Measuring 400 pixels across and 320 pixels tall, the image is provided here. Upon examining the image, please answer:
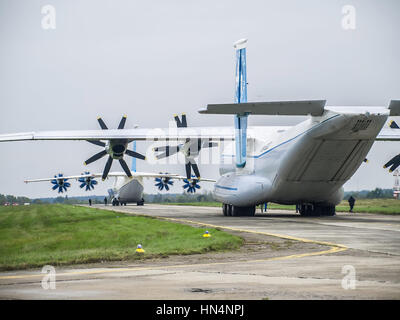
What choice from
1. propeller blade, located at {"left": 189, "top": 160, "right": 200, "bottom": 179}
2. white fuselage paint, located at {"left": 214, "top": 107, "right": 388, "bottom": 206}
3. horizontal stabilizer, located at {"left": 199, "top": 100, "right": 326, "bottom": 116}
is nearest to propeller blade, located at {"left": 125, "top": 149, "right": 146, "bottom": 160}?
propeller blade, located at {"left": 189, "top": 160, "right": 200, "bottom": 179}

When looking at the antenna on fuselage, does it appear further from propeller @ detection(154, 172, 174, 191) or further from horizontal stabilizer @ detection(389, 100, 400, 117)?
propeller @ detection(154, 172, 174, 191)

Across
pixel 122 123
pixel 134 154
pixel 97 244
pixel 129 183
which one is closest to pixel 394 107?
pixel 97 244

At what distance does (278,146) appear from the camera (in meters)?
35.0

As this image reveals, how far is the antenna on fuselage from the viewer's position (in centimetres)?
3856

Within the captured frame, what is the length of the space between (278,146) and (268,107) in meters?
6.84

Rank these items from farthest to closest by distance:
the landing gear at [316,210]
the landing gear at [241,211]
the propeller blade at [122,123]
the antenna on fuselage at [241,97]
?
the propeller blade at [122,123] < the landing gear at [316,210] < the landing gear at [241,211] < the antenna on fuselage at [241,97]

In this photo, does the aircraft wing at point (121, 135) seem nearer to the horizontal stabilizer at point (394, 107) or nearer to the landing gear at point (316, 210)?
the landing gear at point (316, 210)

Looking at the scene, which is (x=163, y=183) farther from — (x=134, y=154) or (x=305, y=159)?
(x=305, y=159)

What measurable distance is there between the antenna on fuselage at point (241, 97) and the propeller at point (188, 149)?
263 centimetres

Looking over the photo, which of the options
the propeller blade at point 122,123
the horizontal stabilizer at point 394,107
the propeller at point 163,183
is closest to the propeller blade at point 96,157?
the propeller blade at point 122,123

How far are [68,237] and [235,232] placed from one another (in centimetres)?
593

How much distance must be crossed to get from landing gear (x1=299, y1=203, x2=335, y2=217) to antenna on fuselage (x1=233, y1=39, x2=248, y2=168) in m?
4.52

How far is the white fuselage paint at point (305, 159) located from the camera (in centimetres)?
2991

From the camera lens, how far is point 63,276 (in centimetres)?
1202
